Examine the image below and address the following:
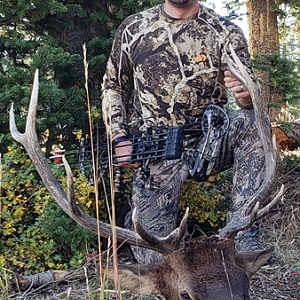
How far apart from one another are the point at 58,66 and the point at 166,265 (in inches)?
111

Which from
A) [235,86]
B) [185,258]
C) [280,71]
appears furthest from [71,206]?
[280,71]

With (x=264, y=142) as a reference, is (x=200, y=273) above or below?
below

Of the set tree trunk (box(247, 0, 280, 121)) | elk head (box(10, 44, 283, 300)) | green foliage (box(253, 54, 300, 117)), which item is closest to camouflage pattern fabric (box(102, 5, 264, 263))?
elk head (box(10, 44, 283, 300))

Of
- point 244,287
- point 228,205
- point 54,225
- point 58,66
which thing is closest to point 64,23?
point 58,66

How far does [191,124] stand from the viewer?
4.26 meters

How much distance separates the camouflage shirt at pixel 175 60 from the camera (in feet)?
14.2

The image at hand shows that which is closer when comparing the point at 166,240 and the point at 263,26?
the point at 166,240

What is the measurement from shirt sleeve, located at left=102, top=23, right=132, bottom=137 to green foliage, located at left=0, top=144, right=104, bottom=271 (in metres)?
0.71

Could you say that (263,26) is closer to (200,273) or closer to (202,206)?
(202,206)

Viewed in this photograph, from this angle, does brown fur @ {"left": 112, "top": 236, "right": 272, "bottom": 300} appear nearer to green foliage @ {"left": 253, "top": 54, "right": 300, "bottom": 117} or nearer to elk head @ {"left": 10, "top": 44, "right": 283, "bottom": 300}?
elk head @ {"left": 10, "top": 44, "right": 283, "bottom": 300}

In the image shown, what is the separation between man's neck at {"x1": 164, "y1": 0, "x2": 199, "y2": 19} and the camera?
433 cm

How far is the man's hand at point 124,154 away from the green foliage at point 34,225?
1.41 ft

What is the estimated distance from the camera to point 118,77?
4590 millimetres

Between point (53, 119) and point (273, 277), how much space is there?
2545 millimetres
